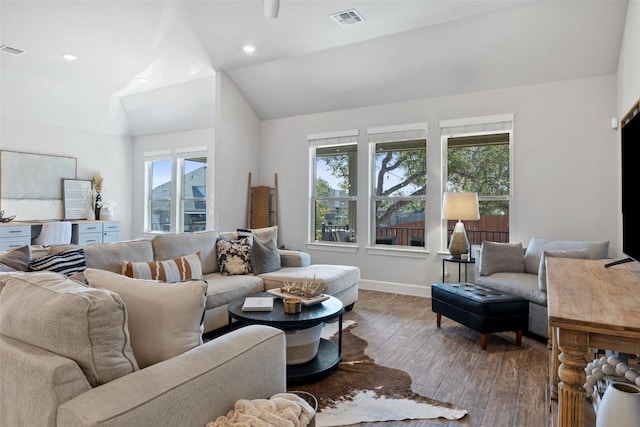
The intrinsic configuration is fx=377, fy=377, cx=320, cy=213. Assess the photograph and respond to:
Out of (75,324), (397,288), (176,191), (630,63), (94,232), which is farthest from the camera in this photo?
(176,191)

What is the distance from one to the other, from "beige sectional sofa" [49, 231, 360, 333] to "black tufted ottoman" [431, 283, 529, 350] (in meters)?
1.14

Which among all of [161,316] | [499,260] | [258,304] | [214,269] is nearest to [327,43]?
[214,269]

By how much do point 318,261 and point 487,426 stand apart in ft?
13.3

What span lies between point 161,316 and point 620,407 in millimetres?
1603

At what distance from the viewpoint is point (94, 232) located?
270 inches

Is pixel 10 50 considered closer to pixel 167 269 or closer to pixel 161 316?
pixel 167 269

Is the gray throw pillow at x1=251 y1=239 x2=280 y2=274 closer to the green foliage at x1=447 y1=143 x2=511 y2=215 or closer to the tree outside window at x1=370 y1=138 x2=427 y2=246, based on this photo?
the tree outside window at x1=370 y1=138 x2=427 y2=246

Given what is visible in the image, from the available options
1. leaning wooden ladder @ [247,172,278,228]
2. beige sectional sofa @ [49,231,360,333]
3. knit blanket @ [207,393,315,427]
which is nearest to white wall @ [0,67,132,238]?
leaning wooden ladder @ [247,172,278,228]

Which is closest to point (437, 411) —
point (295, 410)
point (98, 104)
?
point (295, 410)

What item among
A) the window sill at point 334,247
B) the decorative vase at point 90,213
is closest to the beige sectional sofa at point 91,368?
the window sill at point 334,247

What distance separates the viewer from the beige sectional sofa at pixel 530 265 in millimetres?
3273

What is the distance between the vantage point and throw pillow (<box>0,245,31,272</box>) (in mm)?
2245

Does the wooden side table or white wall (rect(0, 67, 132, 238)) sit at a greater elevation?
white wall (rect(0, 67, 132, 238))

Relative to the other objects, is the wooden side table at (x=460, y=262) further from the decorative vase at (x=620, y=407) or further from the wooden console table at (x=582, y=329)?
the decorative vase at (x=620, y=407)
